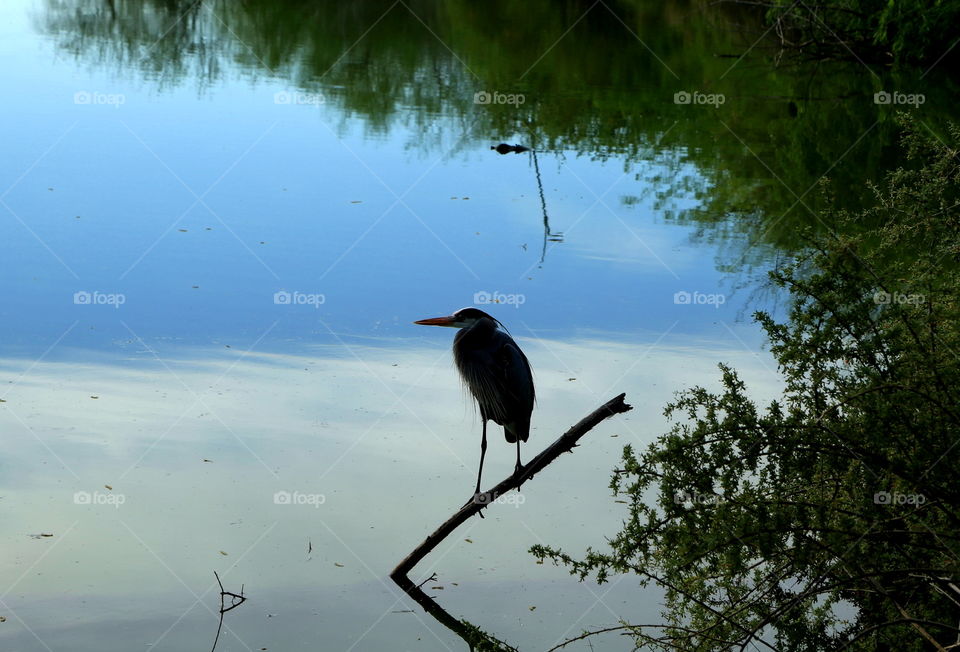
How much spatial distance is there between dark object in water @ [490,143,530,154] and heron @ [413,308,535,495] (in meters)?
8.74

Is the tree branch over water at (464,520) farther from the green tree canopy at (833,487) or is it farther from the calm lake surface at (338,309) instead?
the green tree canopy at (833,487)

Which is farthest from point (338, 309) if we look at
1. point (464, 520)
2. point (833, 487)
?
point (833, 487)

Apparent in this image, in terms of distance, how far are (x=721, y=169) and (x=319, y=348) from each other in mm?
7823

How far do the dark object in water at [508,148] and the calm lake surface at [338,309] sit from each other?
235 millimetres

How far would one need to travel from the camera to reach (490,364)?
19.7 feet

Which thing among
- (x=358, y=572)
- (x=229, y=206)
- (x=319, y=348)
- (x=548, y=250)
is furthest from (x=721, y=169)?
(x=358, y=572)

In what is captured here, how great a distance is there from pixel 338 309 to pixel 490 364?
3081 millimetres

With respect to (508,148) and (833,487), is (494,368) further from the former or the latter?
(508,148)

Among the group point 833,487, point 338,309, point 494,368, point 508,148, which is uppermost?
point 508,148

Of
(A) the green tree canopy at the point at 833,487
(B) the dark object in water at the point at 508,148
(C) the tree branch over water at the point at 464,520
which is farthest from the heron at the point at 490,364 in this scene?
(B) the dark object in water at the point at 508,148

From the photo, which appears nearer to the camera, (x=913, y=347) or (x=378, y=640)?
(x=913, y=347)

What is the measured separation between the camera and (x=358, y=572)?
5730mm

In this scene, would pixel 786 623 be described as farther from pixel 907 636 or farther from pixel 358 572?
pixel 358 572

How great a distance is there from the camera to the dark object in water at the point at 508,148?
47.9ft
